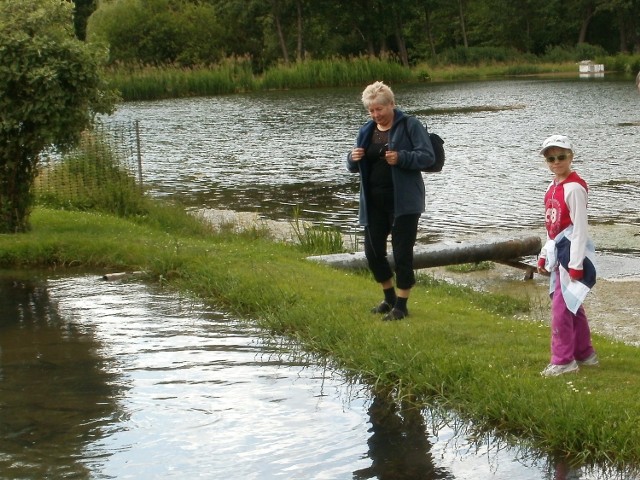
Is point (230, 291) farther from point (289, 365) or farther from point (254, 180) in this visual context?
point (254, 180)

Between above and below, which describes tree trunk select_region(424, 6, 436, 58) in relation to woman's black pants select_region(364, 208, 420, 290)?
above

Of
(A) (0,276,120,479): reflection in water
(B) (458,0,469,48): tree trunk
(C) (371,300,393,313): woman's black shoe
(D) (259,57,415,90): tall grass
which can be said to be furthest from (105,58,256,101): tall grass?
(C) (371,300,393,313): woman's black shoe

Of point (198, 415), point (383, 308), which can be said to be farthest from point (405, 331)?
point (198, 415)

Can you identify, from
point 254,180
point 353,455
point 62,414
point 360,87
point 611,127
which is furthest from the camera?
point 360,87

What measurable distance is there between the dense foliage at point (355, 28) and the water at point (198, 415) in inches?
2670

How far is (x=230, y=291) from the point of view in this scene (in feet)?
35.1

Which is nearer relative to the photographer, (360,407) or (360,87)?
(360,407)

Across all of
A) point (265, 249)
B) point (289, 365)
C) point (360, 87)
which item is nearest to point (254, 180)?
point (265, 249)

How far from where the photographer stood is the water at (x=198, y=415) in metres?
6.45

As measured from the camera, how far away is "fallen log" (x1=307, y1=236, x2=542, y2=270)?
40.4 ft

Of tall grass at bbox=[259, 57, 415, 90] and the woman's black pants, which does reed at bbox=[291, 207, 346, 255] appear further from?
tall grass at bbox=[259, 57, 415, 90]

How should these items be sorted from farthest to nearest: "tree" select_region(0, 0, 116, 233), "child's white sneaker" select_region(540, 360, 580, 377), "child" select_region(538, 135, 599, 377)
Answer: "tree" select_region(0, 0, 116, 233) < "child's white sneaker" select_region(540, 360, 580, 377) < "child" select_region(538, 135, 599, 377)

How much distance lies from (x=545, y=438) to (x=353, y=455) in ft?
3.73

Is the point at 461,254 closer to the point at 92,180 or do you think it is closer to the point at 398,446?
the point at 92,180
